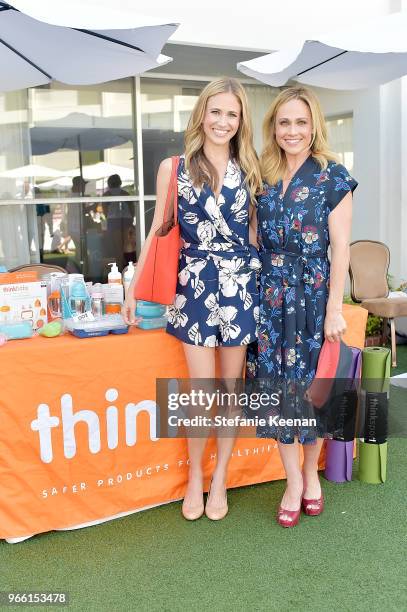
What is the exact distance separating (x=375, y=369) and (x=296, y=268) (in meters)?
0.88

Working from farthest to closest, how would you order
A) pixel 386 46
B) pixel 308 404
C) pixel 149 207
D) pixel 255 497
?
1. pixel 149 207
2. pixel 386 46
3. pixel 255 497
4. pixel 308 404

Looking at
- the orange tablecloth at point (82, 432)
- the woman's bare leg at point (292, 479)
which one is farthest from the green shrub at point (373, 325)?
the orange tablecloth at point (82, 432)

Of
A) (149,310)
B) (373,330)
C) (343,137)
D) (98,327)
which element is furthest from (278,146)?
(343,137)

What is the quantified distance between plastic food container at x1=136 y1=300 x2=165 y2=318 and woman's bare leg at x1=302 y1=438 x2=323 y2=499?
34.3 inches

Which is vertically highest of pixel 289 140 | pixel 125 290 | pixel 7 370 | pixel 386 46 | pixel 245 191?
pixel 386 46

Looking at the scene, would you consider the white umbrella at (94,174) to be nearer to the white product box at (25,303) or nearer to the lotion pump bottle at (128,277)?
the lotion pump bottle at (128,277)

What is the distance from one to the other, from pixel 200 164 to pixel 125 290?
0.78 m

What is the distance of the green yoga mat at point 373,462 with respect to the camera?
116 inches

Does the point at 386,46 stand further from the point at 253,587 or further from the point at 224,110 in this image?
the point at 253,587

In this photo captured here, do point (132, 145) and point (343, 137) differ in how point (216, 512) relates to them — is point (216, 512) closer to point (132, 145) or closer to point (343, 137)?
point (132, 145)

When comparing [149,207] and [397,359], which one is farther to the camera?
[149,207]

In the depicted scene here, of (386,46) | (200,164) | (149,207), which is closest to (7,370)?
(200,164)

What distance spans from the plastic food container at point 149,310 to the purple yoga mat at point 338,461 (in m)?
1.08

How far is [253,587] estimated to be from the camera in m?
2.16
